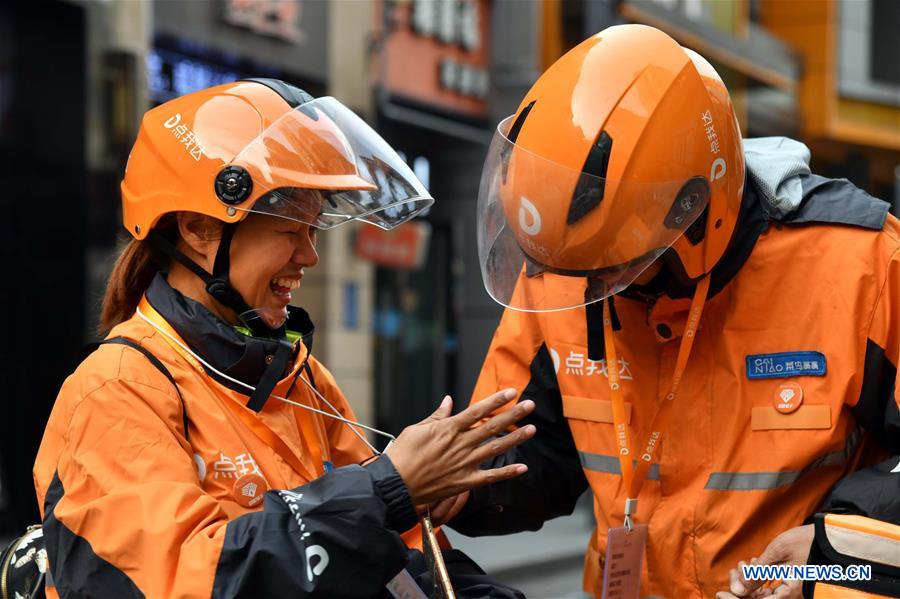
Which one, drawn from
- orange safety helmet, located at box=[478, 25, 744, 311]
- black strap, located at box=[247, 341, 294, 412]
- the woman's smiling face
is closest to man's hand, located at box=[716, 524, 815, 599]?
orange safety helmet, located at box=[478, 25, 744, 311]

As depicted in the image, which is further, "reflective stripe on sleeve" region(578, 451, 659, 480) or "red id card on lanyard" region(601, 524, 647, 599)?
"reflective stripe on sleeve" region(578, 451, 659, 480)

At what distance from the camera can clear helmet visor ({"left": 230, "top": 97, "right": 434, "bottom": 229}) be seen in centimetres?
277

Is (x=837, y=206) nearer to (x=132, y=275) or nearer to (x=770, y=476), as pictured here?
(x=770, y=476)

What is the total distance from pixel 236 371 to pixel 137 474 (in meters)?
0.41

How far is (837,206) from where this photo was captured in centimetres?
283

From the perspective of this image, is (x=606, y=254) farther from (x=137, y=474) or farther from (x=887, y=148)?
(x=887, y=148)

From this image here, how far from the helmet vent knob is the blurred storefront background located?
256 inches

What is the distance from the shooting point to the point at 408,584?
2625mm

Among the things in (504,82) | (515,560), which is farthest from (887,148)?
(515,560)

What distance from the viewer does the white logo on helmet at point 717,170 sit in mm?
2712

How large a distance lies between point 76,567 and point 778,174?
5.94 ft

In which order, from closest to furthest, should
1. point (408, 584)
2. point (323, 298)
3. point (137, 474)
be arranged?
point (137, 474) < point (408, 584) < point (323, 298)

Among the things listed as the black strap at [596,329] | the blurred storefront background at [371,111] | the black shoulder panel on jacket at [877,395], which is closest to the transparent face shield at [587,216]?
the black strap at [596,329]

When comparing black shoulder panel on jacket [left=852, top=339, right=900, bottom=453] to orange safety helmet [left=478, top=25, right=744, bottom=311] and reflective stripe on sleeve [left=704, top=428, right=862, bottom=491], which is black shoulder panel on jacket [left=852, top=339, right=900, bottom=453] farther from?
orange safety helmet [left=478, top=25, right=744, bottom=311]
